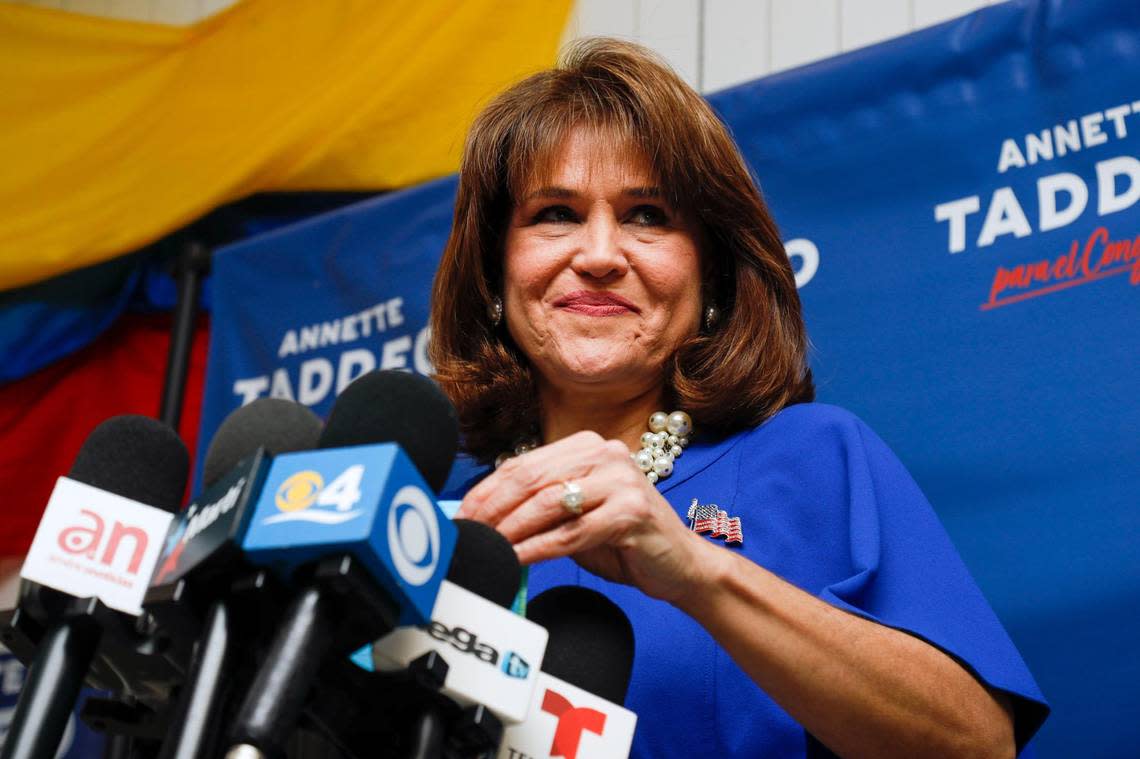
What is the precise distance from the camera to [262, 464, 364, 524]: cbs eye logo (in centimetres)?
80

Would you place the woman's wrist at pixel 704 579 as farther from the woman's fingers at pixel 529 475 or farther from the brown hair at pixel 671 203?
the brown hair at pixel 671 203

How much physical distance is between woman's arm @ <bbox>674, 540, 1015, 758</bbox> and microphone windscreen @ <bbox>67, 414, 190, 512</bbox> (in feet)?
1.34

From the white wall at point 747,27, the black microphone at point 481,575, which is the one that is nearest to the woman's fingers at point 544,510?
the black microphone at point 481,575

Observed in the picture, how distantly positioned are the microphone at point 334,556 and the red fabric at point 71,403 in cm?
248

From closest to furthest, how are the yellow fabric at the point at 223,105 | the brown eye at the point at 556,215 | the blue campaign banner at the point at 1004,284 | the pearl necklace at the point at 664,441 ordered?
the pearl necklace at the point at 664,441 < the brown eye at the point at 556,215 < the blue campaign banner at the point at 1004,284 < the yellow fabric at the point at 223,105

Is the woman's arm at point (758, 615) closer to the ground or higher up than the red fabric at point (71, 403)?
closer to the ground

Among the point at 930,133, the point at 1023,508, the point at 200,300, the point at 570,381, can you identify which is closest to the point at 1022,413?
the point at 1023,508

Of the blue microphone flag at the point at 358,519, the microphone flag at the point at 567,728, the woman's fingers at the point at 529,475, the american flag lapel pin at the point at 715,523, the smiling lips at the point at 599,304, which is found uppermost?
the smiling lips at the point at 599,304

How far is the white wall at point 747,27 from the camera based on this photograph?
271 cm

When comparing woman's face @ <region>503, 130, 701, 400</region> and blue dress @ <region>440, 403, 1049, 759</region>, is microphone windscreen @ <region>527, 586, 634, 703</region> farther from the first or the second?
woman's face @ <region>503, 130, 701, 400</region>

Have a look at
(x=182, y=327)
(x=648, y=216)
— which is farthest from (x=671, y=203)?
(x=182, y=327)

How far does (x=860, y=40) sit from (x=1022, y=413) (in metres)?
0.94

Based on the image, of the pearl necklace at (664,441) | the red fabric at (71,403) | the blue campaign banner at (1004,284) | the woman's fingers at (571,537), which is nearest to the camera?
Answer: the woman's fingers at (571,537)

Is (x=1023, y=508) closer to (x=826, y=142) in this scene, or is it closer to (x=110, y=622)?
(x=826, y=142)
